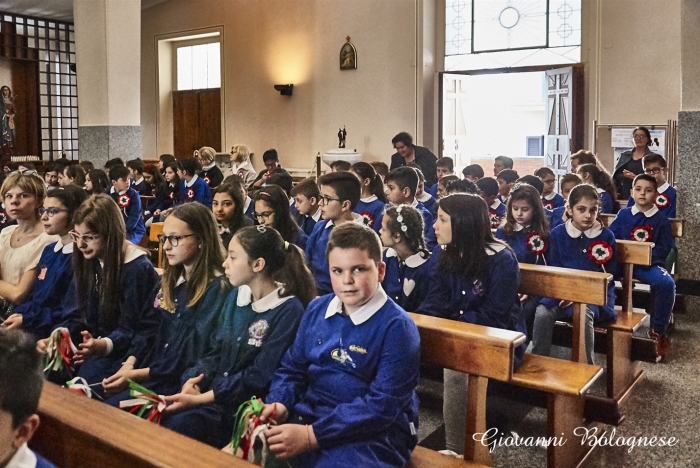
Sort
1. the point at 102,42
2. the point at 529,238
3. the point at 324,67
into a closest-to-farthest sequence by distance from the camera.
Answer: the point at 529,238, the point at 102,42, the point at 324,67

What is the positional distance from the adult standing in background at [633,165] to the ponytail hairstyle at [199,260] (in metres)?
6.06

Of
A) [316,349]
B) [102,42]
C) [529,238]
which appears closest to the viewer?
[316,349]

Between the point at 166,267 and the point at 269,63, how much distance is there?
10348mm

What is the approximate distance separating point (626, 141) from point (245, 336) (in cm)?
814

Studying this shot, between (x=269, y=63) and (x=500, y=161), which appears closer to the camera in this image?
(x=500, y=161)

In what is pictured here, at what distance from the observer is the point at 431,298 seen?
3.32 m

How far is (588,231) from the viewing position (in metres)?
4.43

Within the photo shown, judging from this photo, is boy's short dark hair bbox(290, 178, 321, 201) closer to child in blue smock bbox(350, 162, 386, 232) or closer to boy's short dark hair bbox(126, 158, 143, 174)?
child in blue smock bbox(350, 162, 386, 232)

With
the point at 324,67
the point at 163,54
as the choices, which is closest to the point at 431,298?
the point at 324,67

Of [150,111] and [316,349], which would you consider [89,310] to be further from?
[150,111]

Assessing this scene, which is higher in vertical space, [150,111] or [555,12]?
[555,12]

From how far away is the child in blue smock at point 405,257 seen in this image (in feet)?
11.6

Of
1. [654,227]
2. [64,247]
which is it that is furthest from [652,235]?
[64,247]

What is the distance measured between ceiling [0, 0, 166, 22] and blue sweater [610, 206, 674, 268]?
11.1 meters
